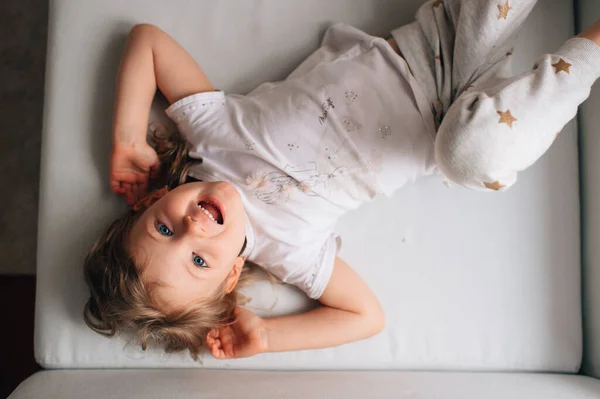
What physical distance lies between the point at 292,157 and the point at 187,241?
254mm

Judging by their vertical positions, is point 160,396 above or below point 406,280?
below

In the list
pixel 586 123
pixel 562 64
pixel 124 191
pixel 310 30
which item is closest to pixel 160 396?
pixel 124 191

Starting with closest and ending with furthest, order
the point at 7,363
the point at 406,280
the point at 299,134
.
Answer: the point at 299,134 < the point at 406,280 < the point at 7,363

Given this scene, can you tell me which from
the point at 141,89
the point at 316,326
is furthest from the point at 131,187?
the point at 316,326

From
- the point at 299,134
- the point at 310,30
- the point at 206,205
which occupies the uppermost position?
the point at 310,30

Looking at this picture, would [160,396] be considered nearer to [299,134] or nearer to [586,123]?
[299,134]

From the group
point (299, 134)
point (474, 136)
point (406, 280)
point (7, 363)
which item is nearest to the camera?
point (474, 136)

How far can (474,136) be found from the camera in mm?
759

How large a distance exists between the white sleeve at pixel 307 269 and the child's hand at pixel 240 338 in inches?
3.9

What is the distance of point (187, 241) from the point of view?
773 millimetres

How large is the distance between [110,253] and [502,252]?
2.54ft

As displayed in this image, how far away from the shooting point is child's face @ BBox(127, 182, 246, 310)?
776mm

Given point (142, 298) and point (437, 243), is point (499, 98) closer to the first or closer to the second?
point (437, 243)

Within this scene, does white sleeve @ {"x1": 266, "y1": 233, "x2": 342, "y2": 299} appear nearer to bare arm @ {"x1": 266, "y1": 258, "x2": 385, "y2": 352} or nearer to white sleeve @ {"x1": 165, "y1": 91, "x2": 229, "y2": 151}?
bare arm @ {"x1": 266, "y1": 258, "x2": 385, "y2": 352}
